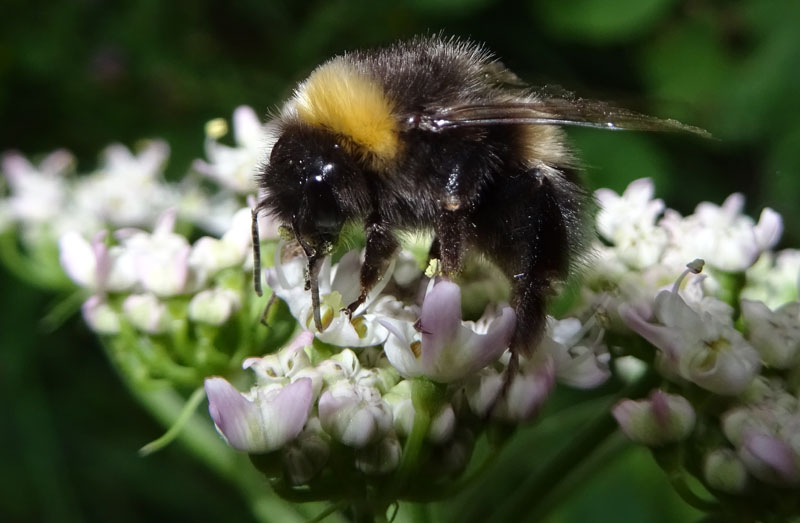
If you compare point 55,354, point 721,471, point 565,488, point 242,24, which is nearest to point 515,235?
point 721,471

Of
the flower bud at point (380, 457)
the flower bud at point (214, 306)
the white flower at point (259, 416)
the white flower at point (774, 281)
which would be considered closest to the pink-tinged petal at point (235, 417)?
the white flower at point (259, 416)

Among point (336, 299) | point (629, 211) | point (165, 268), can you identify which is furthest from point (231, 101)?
point (336, 299)

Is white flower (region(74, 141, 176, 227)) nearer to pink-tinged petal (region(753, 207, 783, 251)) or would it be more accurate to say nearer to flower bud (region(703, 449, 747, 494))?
pink-tinged petal (region(753, 207, 783, 251))

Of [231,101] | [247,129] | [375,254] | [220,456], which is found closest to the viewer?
[375,254]

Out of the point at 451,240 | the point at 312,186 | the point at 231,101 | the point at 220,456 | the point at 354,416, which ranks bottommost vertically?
the point at 220,456

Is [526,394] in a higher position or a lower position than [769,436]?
higher

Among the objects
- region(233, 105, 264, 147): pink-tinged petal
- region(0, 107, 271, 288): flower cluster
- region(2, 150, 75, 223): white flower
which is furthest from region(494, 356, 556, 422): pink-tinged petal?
region(2, 150, 75, 223): white flower

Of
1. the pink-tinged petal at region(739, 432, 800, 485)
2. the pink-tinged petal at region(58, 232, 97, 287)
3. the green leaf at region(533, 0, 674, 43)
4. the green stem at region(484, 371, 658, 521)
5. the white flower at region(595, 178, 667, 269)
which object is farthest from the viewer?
the green leaf at region(533, 0, 674, 43)

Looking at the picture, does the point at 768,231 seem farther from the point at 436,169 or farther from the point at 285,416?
the point at 285,416

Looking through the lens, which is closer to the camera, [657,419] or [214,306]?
[657,419]
